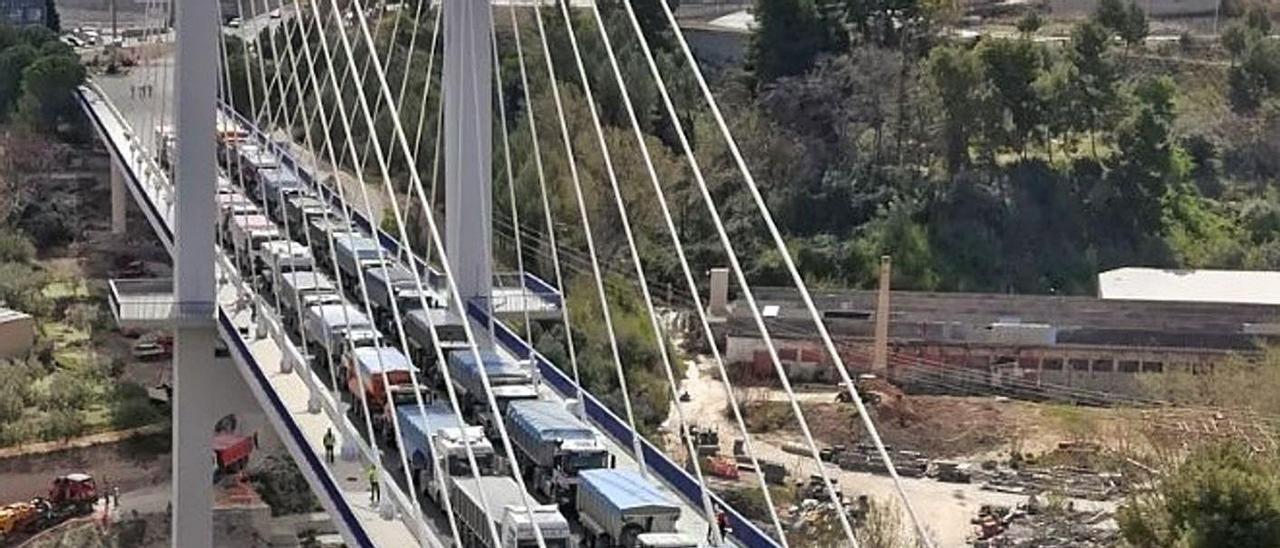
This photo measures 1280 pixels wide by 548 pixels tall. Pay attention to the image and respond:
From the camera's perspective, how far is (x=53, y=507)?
11164 mm

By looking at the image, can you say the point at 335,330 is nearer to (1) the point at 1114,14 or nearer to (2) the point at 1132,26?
(1) the point at 1114,14

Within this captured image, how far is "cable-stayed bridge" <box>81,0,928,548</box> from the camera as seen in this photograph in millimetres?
5836

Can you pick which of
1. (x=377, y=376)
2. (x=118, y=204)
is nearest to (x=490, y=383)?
(x=377, y=376)

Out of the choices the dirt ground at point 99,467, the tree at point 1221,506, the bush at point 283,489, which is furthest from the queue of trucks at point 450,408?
the tree at point 1221,506

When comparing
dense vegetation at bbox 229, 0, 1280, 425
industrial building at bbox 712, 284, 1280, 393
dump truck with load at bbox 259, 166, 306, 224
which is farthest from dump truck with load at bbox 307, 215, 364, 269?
industrial building at bbox 712, 284, 1280, 393

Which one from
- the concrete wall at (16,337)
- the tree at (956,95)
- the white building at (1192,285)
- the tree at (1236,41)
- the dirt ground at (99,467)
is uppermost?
the tree at (1236,41)

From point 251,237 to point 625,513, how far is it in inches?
207

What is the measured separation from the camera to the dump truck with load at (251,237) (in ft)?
32.8

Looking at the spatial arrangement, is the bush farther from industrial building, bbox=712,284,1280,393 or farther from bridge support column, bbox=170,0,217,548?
industrial building, bbox=712,284,1280,393

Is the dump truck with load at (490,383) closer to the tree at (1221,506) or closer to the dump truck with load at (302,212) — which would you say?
the tree at (1221,506)

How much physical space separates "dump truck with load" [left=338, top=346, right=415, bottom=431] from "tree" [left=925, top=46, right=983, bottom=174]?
10.2m

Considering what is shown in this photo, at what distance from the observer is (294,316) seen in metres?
8.85

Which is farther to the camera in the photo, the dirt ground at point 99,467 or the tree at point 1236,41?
the tree at point 1236,41

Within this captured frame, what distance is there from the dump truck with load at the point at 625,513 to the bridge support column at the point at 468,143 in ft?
8.66
